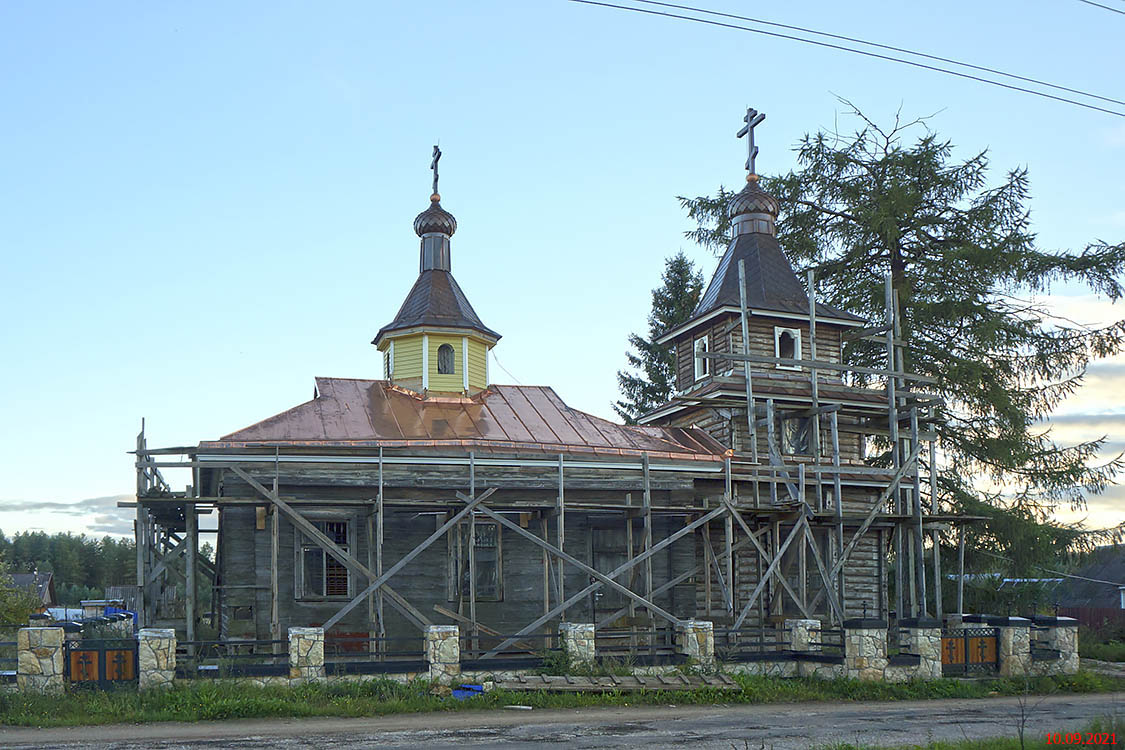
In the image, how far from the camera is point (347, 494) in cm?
2280

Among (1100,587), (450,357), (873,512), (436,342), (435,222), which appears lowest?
(1100,587)

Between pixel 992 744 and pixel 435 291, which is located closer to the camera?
pixel 992 744

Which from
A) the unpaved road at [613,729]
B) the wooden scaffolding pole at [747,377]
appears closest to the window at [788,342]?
the wooden scaffolding pole at [747,377]

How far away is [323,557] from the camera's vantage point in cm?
2289

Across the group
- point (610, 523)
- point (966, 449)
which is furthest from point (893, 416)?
point (966, 449)

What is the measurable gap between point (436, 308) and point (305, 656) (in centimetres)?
1220

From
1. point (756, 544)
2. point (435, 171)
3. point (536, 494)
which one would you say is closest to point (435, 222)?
point (435, 171)

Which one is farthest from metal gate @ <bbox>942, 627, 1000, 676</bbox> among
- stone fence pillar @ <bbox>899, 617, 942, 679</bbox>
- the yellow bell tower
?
the yellow bell tower

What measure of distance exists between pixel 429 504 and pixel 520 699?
5.35 m

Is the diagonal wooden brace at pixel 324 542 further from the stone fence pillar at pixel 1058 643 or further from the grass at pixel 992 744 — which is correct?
the stone fence pillar at pixel 1058 643

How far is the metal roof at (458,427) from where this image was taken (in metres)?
23.0

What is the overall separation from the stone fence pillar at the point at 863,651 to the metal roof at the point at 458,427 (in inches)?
222

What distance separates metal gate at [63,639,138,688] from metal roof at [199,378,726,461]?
5.16 metres

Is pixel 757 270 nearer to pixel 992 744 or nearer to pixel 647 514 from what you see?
pixel 647 514
